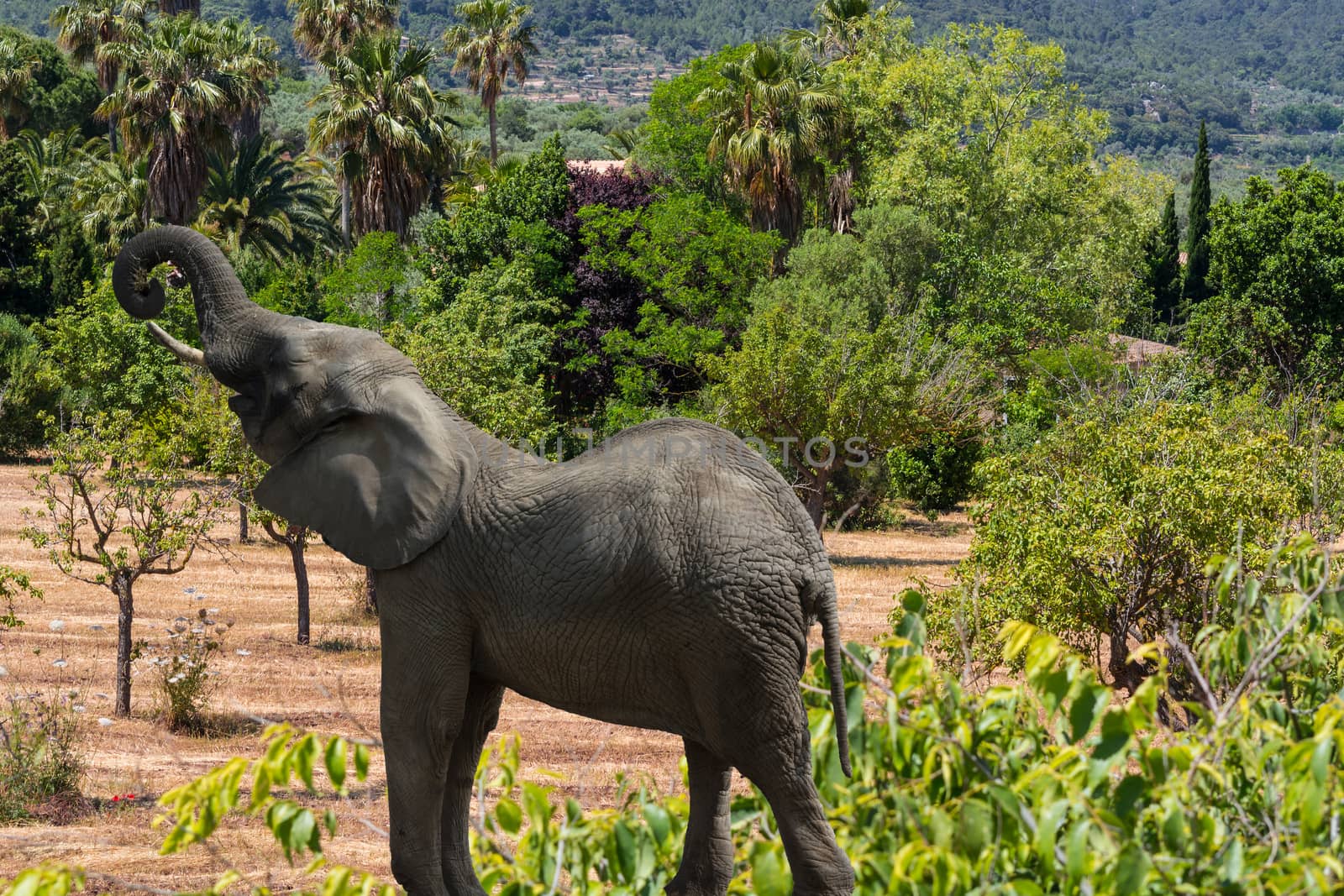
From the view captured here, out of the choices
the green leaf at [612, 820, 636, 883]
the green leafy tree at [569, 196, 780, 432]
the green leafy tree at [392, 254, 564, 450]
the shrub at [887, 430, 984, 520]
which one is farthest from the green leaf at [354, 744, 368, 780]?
the shrub at [887, 430, 984, 520]

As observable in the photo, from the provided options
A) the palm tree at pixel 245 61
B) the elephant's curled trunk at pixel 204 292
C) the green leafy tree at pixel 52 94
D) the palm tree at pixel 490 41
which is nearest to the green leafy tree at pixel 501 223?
the palm tree at pixel 245 61

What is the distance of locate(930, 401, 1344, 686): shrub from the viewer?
37.6ft

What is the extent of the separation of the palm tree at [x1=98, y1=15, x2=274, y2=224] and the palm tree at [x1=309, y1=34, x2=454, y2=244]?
3107mm

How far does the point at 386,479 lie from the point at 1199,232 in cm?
5426

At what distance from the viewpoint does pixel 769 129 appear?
1253 inches

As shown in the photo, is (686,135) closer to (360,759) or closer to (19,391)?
(19,391)

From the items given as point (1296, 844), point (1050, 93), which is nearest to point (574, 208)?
point (1050, 93)

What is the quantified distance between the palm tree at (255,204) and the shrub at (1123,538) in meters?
26.5

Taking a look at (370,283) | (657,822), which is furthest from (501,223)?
(657,822)

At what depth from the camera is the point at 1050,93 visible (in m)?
36.2

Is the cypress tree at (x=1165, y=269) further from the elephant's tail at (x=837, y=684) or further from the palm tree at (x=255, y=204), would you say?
the elephant's tail at (x=837, y=684)

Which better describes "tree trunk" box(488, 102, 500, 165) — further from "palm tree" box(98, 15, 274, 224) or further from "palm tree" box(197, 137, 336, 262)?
"palm tree" box(98, 15, 274, 224)

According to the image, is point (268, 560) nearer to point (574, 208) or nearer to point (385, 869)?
point (574, 208)

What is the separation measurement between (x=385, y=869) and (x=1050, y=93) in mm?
31724
